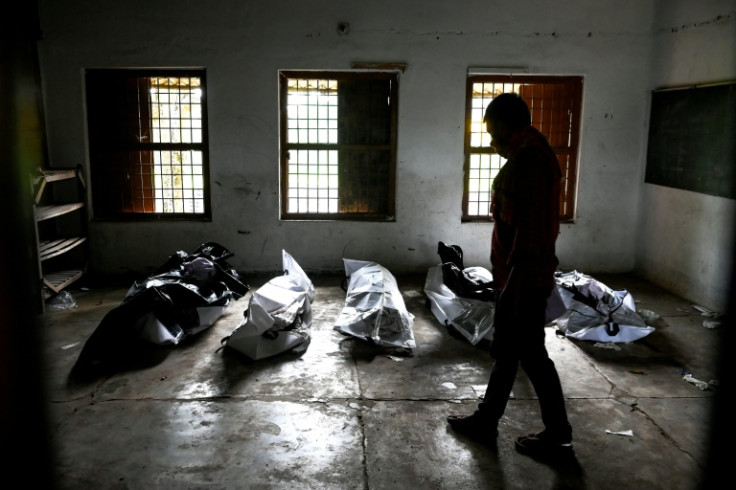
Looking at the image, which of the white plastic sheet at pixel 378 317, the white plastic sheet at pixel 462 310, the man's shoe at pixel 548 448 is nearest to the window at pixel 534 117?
the white plastic sheet at pixel 462 310

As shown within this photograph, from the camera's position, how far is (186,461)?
2496 mm

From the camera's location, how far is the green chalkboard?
4547mm

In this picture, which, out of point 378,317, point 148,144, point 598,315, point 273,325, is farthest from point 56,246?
point 598,315

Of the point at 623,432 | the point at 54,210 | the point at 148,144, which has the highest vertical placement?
the point at 148,144

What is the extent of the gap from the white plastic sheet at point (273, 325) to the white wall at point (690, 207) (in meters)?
3.32

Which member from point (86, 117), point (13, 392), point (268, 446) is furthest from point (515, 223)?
point (86, 117)

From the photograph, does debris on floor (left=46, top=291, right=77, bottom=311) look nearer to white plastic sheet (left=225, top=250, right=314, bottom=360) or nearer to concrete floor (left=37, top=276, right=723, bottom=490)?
concrete floor (left=37, top=276, right=723, bottom=490)

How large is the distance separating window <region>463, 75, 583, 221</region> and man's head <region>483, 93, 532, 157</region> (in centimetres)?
336

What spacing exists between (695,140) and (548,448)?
3.71 meters

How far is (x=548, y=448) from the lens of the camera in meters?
2.55

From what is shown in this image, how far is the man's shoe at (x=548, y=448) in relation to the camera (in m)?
2.55

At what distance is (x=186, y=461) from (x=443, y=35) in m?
4.64

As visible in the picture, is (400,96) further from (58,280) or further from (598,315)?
(58,280)

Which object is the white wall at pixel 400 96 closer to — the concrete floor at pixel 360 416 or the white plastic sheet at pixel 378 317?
the white plastic sheet at pixel 378 317
